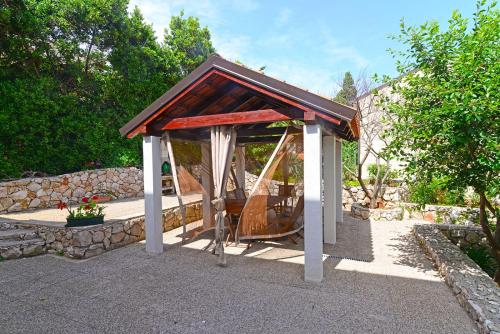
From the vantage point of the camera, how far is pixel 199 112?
628 cm

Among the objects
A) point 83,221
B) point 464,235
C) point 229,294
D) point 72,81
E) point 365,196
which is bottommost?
point 229,294

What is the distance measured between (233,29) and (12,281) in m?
12.3

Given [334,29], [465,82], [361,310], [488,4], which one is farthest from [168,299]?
[334,29]

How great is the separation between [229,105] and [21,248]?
5.61m

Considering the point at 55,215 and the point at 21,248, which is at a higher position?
the point at 55,215

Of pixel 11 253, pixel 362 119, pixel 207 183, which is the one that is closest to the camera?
pixel 11 253

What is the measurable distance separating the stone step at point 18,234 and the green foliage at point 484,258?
10.2 metres

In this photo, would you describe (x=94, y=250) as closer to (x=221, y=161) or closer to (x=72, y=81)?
(x=221, y=161)

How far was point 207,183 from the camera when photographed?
7.33m

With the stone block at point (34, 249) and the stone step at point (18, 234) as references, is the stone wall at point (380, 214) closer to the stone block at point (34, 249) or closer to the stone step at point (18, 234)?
the stone block at point (34, 249)

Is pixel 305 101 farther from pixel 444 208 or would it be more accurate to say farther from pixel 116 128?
pixel 116 128

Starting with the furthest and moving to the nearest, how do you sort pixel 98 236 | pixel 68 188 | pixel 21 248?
pixel 68 188 < pixel 98 236 < pixel 21 248

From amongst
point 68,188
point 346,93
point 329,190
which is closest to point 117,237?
point 68,188

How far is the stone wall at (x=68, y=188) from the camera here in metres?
8.14
